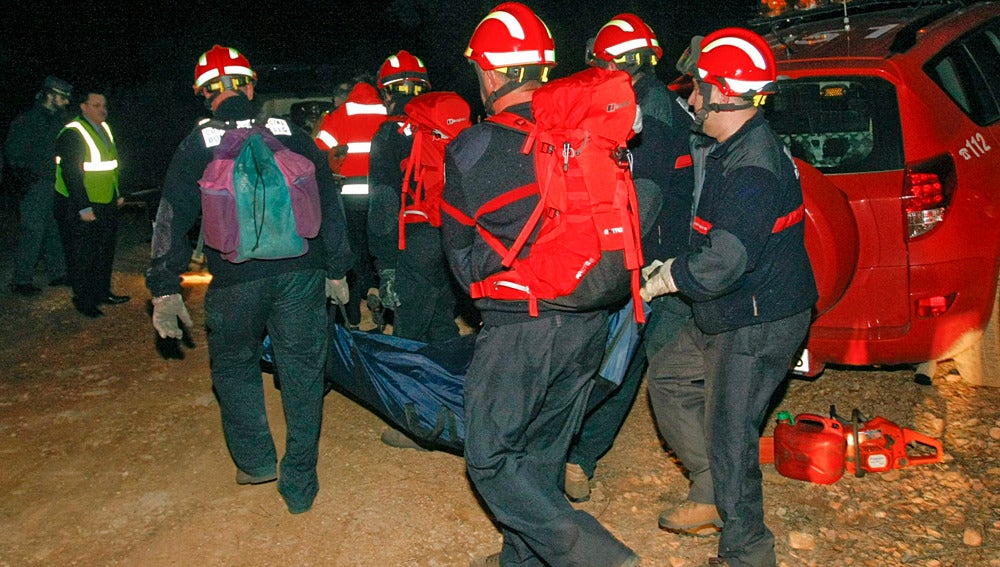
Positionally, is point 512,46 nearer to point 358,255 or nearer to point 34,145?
point 358,255

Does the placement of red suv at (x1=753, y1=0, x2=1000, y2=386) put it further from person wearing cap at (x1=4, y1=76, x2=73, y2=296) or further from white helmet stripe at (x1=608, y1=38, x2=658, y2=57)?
person wearing cap at (x1=4, y1=76, x2=73, y2=296)

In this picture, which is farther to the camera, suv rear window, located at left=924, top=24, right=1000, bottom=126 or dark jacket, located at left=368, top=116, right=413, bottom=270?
dark jacket, located at left=368, top=116, right=413, bottom=270

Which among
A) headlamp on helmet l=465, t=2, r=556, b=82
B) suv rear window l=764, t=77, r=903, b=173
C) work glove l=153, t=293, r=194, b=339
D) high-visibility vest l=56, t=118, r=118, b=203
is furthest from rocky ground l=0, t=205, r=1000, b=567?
high-visibility vest l=56, t=118, r=118, b=203

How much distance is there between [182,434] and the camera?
5344 millimetres

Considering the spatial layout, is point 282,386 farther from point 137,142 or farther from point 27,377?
point 137,142

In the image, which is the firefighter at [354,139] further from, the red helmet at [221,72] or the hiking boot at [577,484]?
the hiking boot at [577,484]

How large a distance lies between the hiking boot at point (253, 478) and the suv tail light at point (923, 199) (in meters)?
3.51

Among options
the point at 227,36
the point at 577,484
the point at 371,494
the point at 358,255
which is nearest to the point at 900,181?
the point at 577,484

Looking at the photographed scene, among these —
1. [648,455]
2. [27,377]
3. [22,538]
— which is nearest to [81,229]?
[27,377]

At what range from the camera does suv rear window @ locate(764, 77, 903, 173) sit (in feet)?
14.9

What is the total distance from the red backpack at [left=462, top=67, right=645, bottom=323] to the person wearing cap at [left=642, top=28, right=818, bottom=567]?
435mm

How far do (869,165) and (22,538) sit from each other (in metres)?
4.62

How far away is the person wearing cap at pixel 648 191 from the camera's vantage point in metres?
3.81

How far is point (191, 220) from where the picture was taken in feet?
13.2
